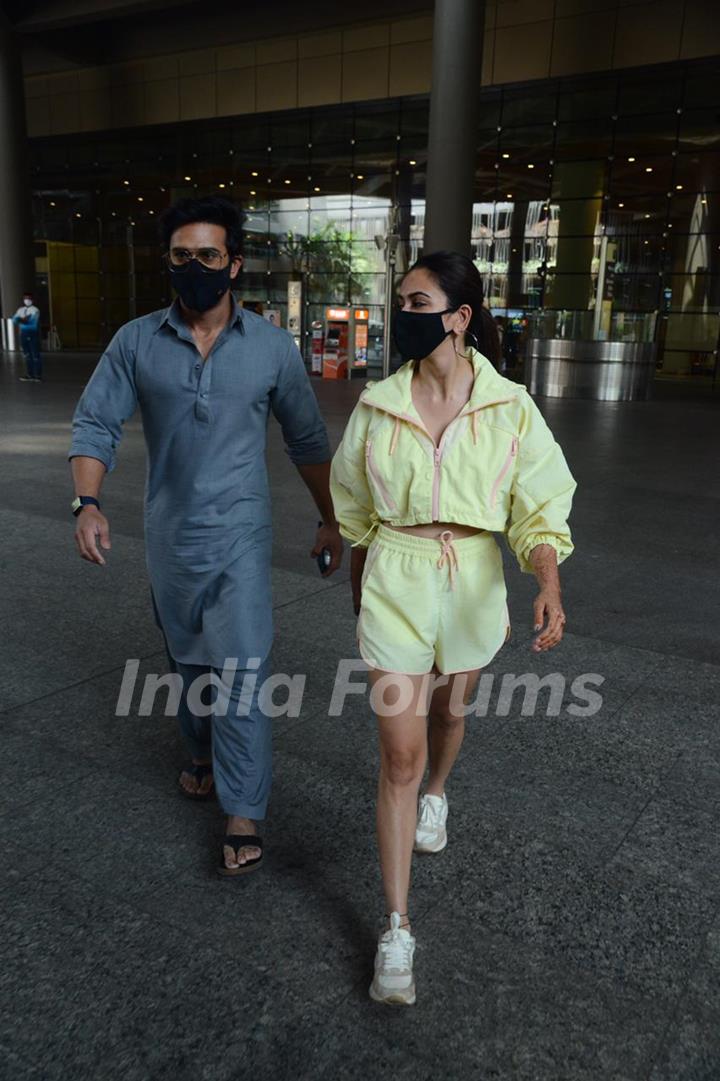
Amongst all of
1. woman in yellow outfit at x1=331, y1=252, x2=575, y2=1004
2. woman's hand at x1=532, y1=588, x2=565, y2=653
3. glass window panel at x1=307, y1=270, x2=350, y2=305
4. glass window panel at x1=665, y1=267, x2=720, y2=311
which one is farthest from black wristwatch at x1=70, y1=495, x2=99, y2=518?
glass window panel at x1=307, y1=270, x2=350, y2=305

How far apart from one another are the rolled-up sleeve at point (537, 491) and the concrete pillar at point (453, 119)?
2194 centimetres

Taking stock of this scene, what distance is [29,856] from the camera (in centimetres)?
318

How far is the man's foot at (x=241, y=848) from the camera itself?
3.08 m

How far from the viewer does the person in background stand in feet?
71.7

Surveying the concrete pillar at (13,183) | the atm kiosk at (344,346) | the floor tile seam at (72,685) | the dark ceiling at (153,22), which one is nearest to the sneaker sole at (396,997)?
the floor tile seam at (72,685)

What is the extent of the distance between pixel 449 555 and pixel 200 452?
3.05 feet

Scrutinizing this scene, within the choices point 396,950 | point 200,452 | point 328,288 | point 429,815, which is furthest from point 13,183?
point 396,950

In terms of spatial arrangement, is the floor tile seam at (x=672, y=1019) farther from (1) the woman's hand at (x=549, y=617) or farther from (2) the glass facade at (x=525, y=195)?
(2) the glass facade at (x=525, y=195)

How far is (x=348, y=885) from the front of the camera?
3072 mm

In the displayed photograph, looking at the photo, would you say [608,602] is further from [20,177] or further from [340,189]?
[20,177]

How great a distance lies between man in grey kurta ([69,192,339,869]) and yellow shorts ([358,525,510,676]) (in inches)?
21.8

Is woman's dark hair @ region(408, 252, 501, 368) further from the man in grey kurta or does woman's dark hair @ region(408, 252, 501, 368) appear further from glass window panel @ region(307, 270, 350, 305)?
glass window panel @ region(307, 270, 350, 305)

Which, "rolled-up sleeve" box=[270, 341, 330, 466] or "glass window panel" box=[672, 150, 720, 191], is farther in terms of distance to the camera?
"glass window panel" box=[672, 150, 720, 191]

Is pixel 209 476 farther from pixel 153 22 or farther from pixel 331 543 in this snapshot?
pixel 153 22
